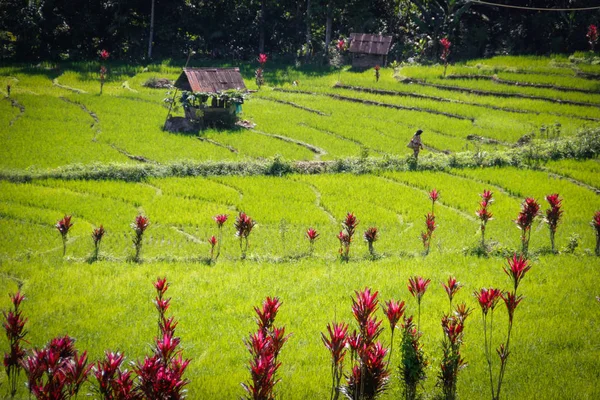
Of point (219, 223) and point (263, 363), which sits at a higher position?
point (263, 363)

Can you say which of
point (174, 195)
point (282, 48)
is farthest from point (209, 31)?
point (174, 195)

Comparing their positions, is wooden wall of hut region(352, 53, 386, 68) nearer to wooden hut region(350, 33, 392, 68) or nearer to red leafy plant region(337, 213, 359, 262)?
wooden hut region(350, 33, 392, 68)

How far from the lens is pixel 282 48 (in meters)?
42.1

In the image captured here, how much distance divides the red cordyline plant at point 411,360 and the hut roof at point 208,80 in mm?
18762

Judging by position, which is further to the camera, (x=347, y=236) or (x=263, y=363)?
(x=347, y=236)

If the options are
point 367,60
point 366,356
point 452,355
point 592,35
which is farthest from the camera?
point 367,60

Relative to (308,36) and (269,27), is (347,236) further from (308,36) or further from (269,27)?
(269,27)

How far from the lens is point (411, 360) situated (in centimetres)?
663

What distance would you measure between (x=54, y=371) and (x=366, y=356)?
99.7 inches

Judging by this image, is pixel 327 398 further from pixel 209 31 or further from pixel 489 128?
pixel 209 31

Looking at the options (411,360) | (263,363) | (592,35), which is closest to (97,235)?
(411,360)

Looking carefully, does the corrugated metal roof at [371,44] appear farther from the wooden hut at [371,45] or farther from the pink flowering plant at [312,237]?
the pink flowering plant at [312,237]

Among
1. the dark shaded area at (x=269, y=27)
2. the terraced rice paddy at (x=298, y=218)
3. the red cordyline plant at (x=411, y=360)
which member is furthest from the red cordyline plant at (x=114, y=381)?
the dark shaded area at (x=269, y=27)

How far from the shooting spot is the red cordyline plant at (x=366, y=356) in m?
5.66
